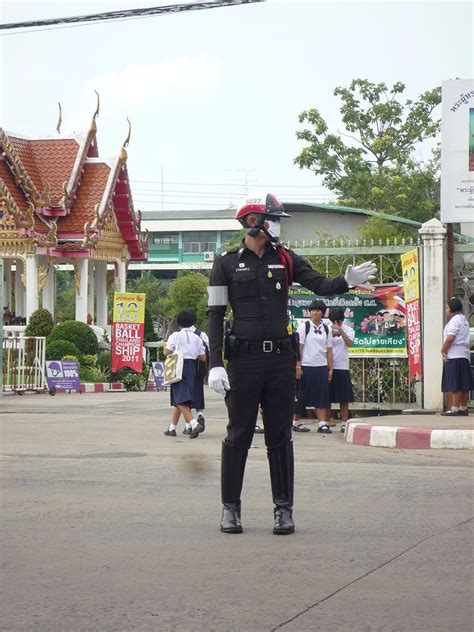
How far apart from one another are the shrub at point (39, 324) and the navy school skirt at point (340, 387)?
22.1m

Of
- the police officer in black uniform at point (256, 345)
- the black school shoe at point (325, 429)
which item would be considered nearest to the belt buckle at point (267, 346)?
the police officer in black uniform at point (256, 345)

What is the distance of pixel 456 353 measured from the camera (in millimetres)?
17203

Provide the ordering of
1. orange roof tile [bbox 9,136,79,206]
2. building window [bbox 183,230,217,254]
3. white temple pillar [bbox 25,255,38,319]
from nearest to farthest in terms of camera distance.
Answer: white temple pillar [bbox 25,255,38,319], orange roof tile [bbox 9,136,79,206], building window [bbox 183,230,217,254]

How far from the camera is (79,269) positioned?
4228cm

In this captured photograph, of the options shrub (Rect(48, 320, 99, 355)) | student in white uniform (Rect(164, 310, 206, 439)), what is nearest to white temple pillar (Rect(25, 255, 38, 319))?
shrub (Rect(48, 320, 99, 355))

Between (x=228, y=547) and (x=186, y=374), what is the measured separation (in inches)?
343

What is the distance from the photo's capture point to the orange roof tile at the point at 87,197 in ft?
138

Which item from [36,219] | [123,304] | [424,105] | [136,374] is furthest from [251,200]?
[424,105]

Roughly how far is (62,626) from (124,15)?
46.9ft

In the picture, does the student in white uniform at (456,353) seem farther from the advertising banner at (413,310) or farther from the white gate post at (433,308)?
the white gate post at (433,308)

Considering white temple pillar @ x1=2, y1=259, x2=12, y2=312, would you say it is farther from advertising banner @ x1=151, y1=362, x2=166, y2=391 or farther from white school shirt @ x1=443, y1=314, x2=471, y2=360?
white school shirt @ x1=443, y1=314, x2=471, y2=360

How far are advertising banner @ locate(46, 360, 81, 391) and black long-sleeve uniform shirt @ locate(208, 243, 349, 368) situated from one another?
2183cm

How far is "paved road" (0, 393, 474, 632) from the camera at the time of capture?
562cm

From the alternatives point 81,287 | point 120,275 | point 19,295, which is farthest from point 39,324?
point 120,275
